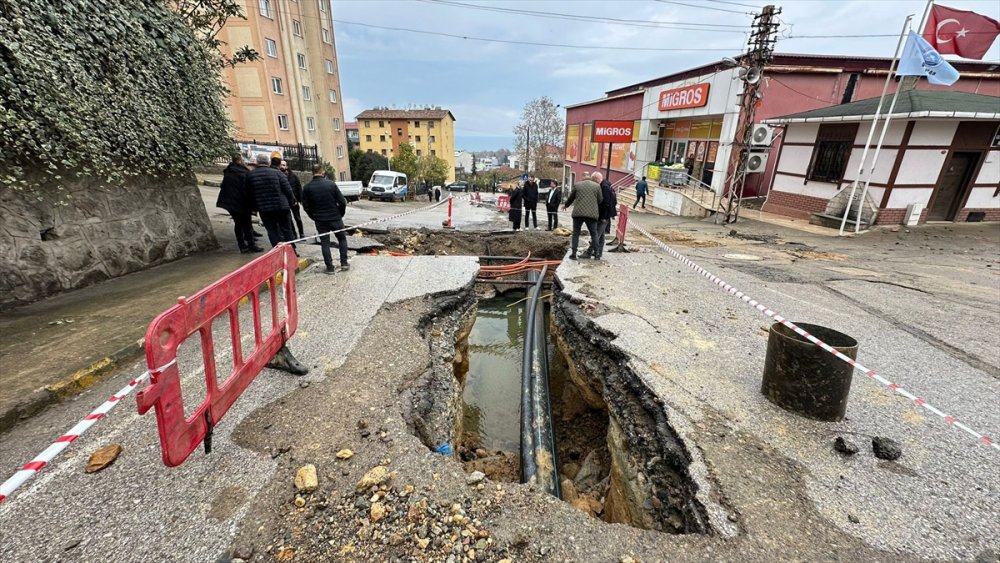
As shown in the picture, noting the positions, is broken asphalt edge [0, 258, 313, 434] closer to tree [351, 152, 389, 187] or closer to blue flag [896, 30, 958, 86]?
blue flag [896, 30, 958, 86]

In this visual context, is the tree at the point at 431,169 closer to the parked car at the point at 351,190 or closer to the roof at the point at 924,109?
the parked car at the point at 351,190

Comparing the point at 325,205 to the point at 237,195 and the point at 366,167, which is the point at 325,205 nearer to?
the point at 237,195

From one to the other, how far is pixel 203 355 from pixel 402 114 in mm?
72815

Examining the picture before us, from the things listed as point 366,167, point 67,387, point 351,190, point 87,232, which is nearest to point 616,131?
point 351,190

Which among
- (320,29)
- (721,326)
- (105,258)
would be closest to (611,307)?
(721,326)

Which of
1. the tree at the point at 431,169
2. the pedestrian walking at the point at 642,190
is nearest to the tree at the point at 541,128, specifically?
the tree at the point at 431,169

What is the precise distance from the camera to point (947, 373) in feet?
12.8

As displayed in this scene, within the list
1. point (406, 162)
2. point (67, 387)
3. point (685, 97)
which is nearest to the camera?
point (67, 387)

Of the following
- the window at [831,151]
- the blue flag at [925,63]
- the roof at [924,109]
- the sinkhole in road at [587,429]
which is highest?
the blue flag at [925,63]

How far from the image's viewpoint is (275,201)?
19.7ft

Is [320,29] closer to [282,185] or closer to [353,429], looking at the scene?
[282,185]

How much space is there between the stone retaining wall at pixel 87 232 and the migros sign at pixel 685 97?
1897cm

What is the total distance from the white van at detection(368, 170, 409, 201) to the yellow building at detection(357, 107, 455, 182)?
44.9 metres

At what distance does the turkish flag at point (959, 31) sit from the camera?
9.20 m
